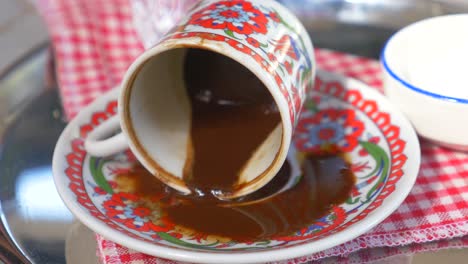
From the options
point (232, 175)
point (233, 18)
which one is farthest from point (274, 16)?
point (232, 175)

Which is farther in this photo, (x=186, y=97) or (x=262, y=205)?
(x=186, y=97)

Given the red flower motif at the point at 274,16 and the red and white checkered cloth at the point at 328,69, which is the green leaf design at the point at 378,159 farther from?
the red flower motif at the point at 274,16

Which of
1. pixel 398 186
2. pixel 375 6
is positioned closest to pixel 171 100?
pixel 398 186

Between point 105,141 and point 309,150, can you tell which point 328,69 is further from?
point 105,141

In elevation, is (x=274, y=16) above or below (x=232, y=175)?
above

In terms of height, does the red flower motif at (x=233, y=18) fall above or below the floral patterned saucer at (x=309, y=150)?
above

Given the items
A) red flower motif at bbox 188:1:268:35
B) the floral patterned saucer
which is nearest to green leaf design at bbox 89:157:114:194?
the floral patterned saucer

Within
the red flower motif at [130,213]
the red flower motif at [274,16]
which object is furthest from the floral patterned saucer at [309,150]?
the red flower motif at [274,16]

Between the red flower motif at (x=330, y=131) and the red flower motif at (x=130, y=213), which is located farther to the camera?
the red flower motif at (x=330, y=131)
